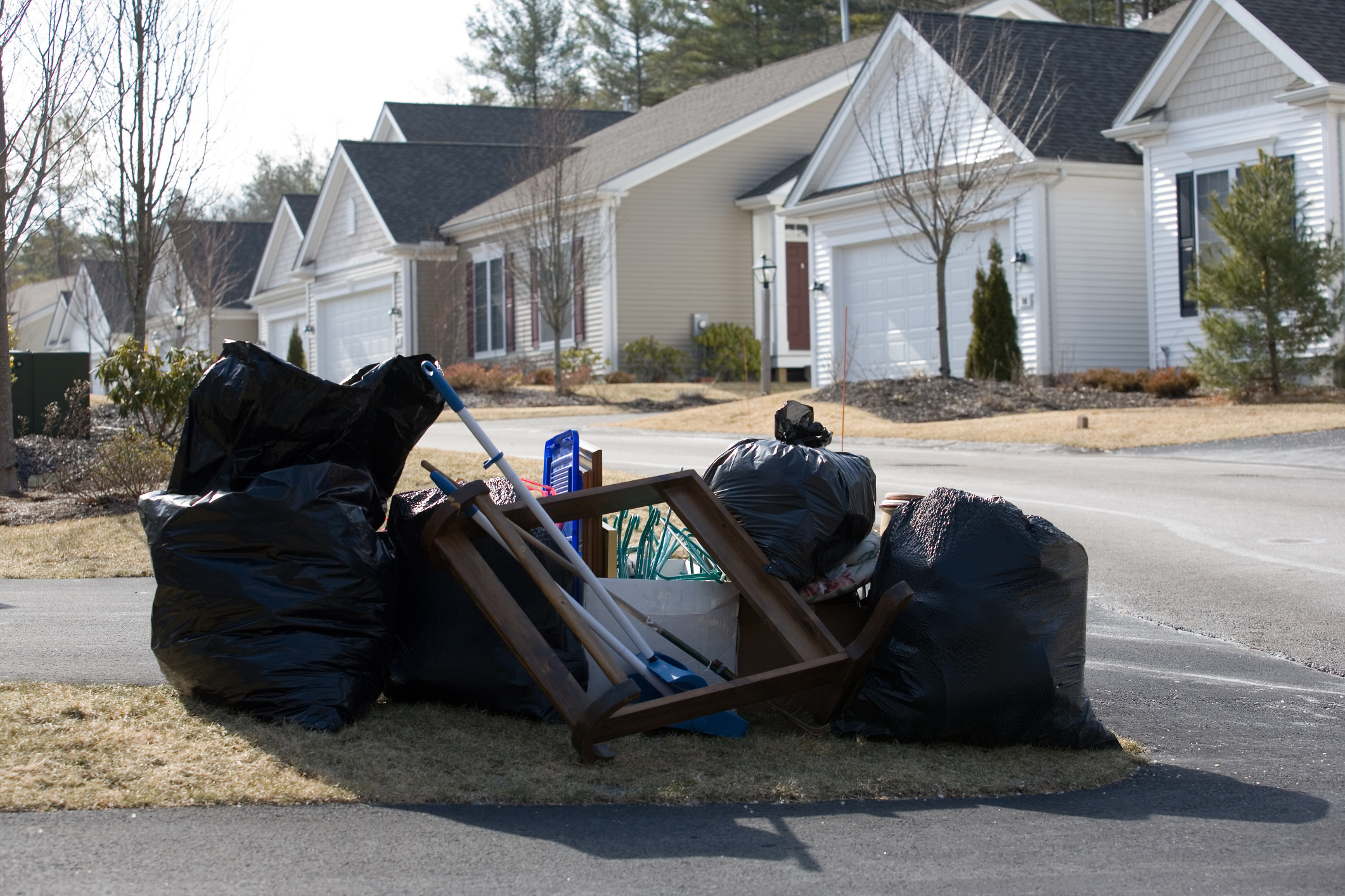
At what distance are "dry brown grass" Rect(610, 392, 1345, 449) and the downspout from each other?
10.5 ft

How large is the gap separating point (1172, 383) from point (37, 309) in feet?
204

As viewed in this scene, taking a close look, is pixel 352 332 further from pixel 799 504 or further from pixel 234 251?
pixel 799 504

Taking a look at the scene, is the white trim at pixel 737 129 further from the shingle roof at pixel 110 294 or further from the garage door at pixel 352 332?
the shingle roof at pixel 110 294

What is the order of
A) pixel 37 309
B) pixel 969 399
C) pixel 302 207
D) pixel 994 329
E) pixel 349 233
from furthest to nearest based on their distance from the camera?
pixel 37 309, pixel 302 207, pixel 349 233, pixel 994 329, pixel 969 399

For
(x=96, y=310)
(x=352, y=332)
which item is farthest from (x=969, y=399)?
(x=96, y=310)

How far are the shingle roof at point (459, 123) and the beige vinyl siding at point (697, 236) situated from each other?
10.7m

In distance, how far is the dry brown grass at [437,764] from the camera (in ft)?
13.0

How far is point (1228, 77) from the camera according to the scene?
18969 mm

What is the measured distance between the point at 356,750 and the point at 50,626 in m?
3.01

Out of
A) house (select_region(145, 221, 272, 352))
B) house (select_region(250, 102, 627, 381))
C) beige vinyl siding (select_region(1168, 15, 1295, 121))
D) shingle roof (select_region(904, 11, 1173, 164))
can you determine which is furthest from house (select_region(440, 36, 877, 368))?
house (select_region(145, 221, 272, 352))

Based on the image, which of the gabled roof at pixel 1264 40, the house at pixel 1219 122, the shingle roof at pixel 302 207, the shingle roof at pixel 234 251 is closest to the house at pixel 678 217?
the gabled roof at pixel 1264 40

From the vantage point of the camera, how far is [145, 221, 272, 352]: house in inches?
1416

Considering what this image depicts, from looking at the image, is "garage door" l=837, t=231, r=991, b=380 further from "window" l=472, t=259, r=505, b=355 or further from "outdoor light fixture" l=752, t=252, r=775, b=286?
"window" l=472, t=259, r=505, b=355

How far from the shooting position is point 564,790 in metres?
4.02
